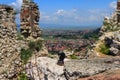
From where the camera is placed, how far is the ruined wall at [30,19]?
30.3 m

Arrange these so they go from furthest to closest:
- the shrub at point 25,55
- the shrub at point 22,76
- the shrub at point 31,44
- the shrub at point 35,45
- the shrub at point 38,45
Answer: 1. the shrub at point 38,45
2. the shrub at point 35,45
3. the shrub at point 31,44
4. the shrub at point 25,55
5. the shrub at point 22,76

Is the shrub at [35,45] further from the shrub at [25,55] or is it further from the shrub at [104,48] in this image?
the shrub at [104,48]

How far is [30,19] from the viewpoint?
101ft

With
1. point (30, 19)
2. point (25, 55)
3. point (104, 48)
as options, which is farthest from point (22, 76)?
point (30, 19)

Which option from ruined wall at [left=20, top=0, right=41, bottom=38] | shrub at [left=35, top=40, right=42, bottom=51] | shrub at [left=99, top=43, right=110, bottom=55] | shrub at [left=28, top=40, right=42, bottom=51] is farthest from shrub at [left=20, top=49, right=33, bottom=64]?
ruined wall at [left=20, top=0, right=41, bottom=38]

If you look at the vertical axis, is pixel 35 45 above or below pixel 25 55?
below

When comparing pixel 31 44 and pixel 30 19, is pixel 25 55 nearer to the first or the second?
pixel 31 44

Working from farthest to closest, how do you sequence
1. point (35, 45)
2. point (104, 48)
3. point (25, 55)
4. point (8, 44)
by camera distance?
point (35, 45) < point (104, 48) < point (25, 55) < point (8, 44)

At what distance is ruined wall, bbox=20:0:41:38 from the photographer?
30328 mm

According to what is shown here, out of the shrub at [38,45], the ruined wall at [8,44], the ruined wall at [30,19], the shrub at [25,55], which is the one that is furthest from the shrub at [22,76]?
the ruined wall at [30,19]

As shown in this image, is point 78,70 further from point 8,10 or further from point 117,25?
point 117,25

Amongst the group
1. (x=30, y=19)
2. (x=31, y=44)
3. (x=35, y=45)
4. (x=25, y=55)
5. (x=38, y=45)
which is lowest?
(x=38, y=45)

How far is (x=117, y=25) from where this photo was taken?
32156 mm

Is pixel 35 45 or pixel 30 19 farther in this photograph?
pixel 30 19
